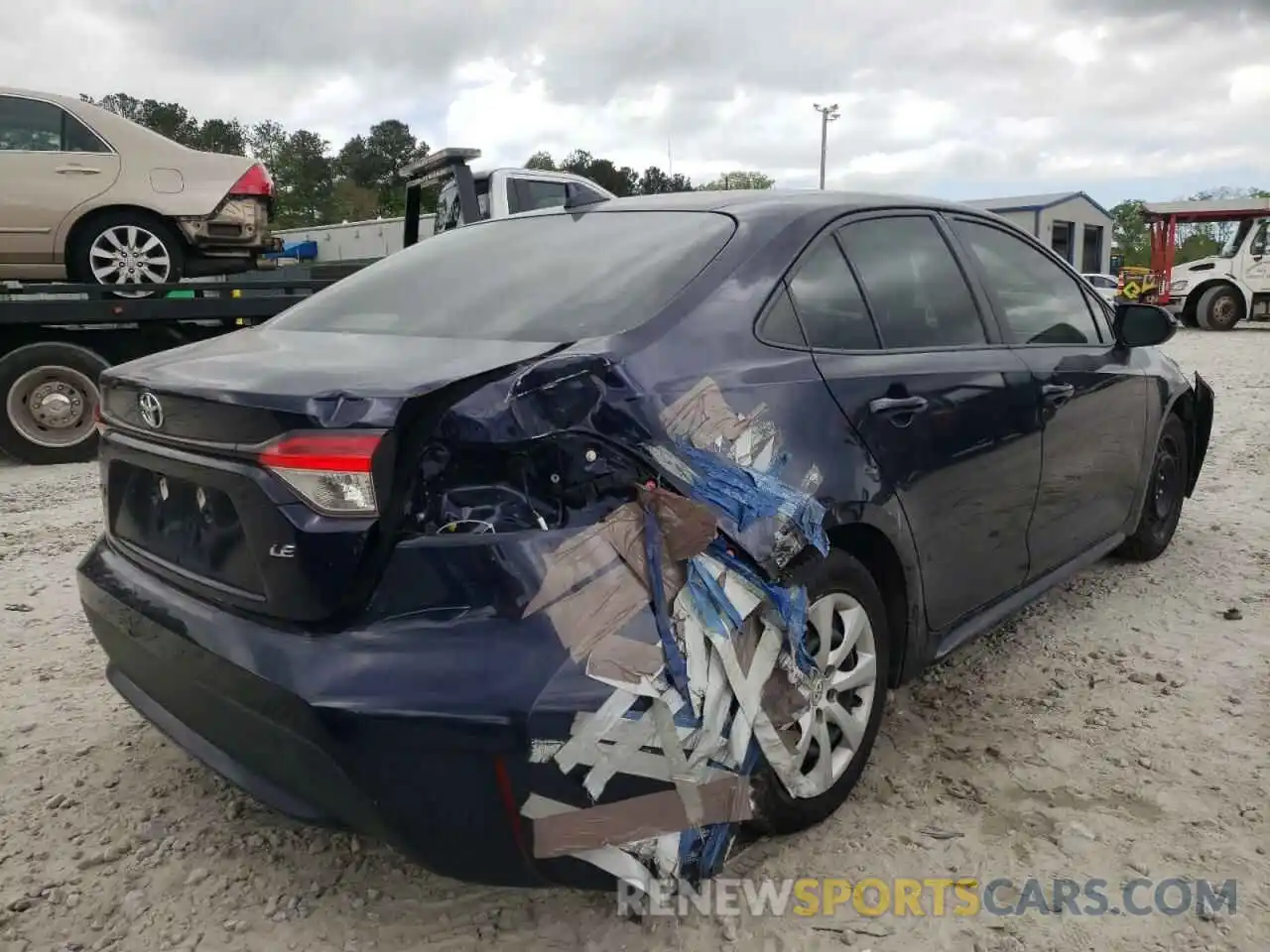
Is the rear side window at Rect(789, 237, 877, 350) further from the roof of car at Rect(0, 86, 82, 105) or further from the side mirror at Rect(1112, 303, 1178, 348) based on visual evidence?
the roof of car at Rect(0, 86, 82, 105)

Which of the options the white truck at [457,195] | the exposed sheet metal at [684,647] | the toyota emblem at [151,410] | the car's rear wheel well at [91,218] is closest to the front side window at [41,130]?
the car's rear wheel well at [91,218]

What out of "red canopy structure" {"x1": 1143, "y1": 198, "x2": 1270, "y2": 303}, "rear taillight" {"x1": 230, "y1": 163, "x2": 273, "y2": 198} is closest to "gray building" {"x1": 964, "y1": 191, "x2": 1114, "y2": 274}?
"red canopy structure" {"x1": 1143, "y1": 198, "x2": 1270, "y2": 303}

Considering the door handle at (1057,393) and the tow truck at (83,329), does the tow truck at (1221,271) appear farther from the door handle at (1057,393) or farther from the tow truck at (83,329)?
the door handle at (1057,393)

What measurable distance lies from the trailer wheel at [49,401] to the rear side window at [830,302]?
5923 mm

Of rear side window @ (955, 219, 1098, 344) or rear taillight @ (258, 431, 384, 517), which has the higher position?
rear side window @ (955, 219, 1098, 344)

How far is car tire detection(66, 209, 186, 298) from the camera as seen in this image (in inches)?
286

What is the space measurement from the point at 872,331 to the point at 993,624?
42.0 inches

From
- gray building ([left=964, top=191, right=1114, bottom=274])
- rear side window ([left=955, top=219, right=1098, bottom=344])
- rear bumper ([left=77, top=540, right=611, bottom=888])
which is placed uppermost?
gray building ([left=964, top=191, right=1114, bottom=274])

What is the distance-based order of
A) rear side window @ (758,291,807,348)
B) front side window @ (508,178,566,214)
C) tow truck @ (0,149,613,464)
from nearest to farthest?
rear side window @ (758,291,807,348), tow truck @ (0,149,613,464), front side window @ (508,178,566,214)

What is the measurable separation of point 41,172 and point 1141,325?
286 inches

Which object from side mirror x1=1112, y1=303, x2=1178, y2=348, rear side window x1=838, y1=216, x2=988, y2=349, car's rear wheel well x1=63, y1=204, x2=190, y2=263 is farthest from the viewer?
car's rear wheel well x1=63, y1=204, x2=190, y2=263

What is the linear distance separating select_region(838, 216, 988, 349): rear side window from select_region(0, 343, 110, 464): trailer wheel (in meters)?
5.91

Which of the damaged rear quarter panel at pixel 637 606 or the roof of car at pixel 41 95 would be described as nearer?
the damaged rear quarter panel at pixel 637 606

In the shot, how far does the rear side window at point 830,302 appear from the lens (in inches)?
93.8
